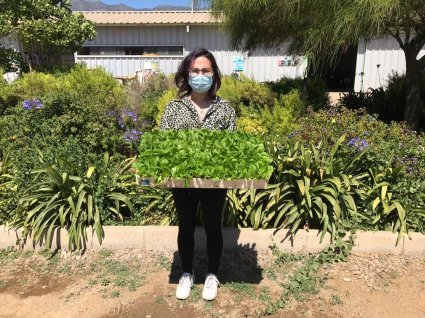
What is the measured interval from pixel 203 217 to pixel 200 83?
954 mm

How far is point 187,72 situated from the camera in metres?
2.80

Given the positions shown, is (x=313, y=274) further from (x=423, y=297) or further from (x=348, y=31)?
(x=348, y=31)

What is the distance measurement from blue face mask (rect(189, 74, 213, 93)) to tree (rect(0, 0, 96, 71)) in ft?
25.5

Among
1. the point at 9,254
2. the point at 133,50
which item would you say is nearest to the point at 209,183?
the point at 9,254

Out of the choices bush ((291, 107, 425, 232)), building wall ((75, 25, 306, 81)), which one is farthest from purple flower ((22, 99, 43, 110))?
building wall ((75, 25, 306, 81))

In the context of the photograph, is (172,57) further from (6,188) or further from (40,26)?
(6,188)

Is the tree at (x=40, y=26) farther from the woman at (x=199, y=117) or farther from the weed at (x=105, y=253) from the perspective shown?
Result: the woman at (x=199, y=117)

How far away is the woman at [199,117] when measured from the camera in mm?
2752

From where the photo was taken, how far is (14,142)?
4969 millimetres

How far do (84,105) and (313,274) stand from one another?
11.6 ft

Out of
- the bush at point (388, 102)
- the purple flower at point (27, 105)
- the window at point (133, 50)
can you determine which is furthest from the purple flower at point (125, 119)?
the window at point (133, 50)

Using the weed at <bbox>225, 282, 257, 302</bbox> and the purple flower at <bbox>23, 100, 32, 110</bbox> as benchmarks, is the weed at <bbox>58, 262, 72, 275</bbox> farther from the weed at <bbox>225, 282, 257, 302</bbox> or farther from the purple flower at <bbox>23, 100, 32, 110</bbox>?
the purple flower at <bbox>23, 100, 32, 110</bbox>

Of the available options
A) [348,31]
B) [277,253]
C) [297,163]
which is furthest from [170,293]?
[348,31]

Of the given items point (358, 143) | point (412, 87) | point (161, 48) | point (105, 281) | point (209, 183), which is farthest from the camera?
point (161, 48)
